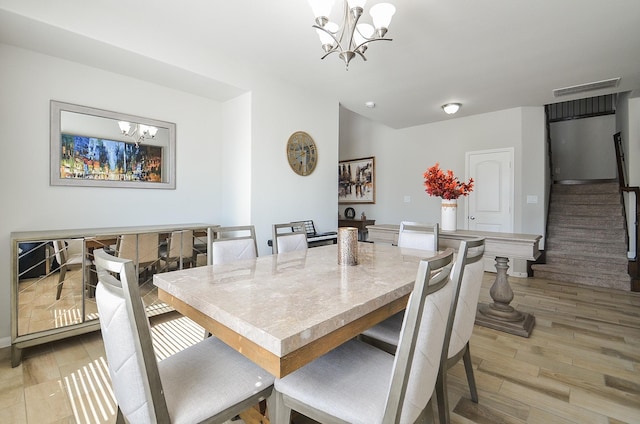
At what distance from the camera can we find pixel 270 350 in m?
0.82

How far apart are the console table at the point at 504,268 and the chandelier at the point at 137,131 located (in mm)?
3234

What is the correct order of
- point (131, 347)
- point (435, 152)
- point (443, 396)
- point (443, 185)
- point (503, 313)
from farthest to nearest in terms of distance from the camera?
point (435, 152) < point (443, 185) < point (503, 313) < point (443, 396) < point (131, 347)

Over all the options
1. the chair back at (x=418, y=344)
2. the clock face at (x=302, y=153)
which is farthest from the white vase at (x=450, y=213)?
the chair back at (x=418, y=344)

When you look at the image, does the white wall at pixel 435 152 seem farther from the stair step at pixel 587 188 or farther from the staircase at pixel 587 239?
the stair step at pixel 587 188

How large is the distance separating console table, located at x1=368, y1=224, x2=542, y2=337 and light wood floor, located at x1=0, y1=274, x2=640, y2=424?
99 millimetres

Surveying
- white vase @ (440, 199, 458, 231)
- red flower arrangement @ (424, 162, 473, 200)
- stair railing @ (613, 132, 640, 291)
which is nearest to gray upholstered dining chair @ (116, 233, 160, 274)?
red flower arrangement @ (424, 162, 473, 200)

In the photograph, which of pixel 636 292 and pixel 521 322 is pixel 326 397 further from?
pixel 636 292

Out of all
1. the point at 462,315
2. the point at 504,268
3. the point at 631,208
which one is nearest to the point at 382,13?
the point at 462,315

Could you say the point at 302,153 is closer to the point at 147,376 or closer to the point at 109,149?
the point at 109,149

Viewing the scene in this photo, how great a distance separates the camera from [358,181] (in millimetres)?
6488

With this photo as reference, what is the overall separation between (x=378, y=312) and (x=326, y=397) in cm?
36

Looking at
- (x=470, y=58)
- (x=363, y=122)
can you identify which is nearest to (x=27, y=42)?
(x=470, y=58)

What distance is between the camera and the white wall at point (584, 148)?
22.0ft

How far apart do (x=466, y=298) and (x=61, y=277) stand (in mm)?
2784
